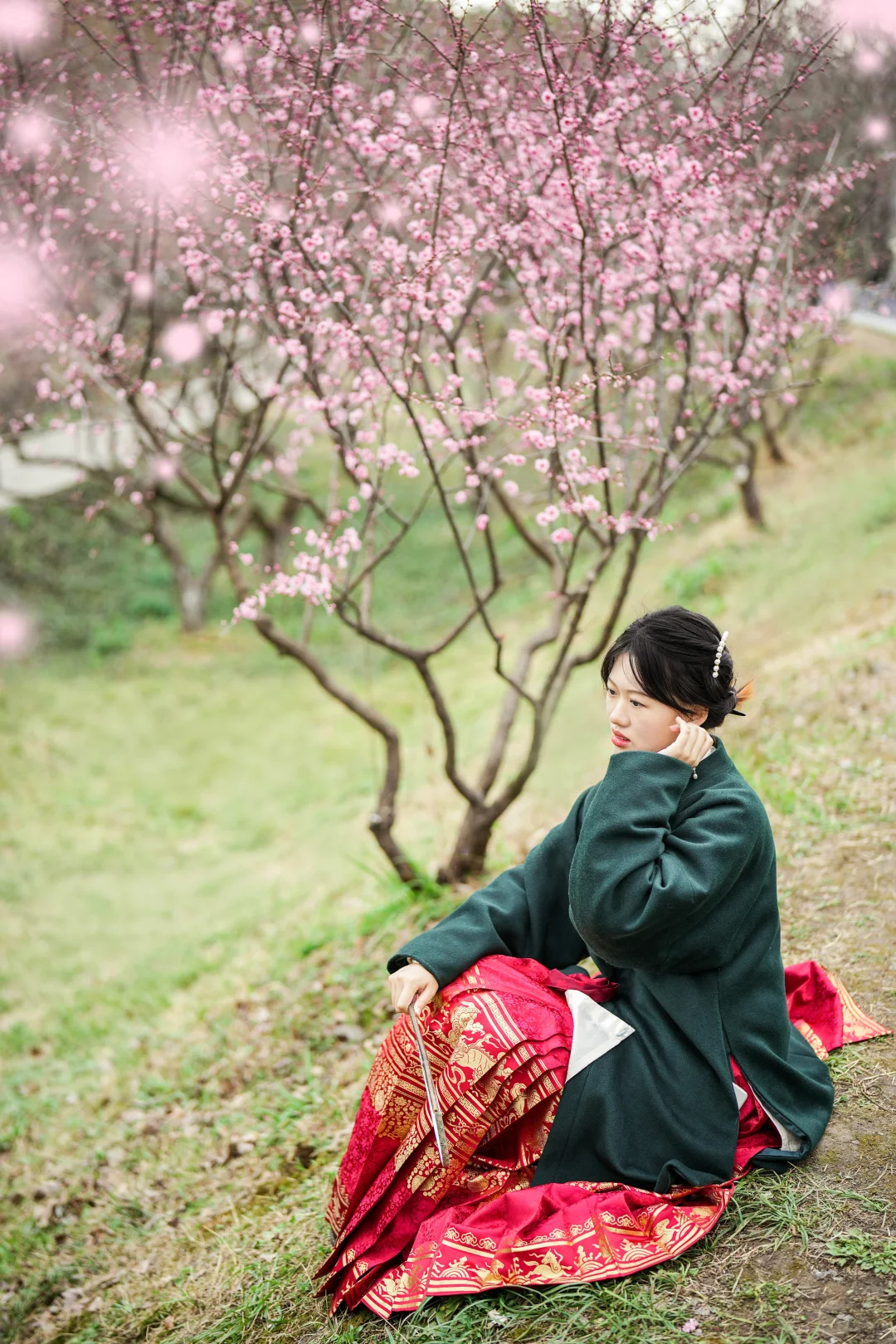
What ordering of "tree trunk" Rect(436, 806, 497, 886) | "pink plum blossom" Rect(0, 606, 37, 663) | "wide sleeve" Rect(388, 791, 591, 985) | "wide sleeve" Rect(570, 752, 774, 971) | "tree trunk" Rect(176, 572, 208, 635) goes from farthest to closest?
"tree trunk" Rect(176, 572, 208, 635)
"pink plum blossom" Rect(0, 606, 37, 663)
"tree trunk" Rect(436, 806, 497, 886)
"wide sleeve" Rect(388, 791, 591, 985)
"wide sleeve" Rect(570, 752, 774, 971)

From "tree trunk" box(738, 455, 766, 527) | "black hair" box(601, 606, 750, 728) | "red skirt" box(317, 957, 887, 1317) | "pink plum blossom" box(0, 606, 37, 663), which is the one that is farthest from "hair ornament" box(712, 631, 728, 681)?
"pink plum blossom" box(0, 606, 37, 663)

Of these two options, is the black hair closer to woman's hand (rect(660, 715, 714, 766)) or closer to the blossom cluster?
woman's hand (rect(660, 715, 714, 766))

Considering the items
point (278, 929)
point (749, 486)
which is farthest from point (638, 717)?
point (749, 486)

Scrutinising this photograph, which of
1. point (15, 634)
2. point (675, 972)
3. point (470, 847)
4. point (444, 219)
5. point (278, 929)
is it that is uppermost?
Answer: point (444, 219)

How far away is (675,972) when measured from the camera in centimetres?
251

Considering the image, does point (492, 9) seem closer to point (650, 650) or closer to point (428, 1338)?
point (650, 650)

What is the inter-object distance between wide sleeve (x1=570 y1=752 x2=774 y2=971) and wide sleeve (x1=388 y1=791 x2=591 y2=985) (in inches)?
11.7

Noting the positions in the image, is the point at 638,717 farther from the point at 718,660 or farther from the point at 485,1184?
the point at 485,1184

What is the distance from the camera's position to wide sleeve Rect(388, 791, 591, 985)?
2689mm

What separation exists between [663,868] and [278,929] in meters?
5.07

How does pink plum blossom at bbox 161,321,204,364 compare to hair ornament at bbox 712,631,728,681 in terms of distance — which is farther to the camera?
pink plum blossom at bbox 161,321,204,364

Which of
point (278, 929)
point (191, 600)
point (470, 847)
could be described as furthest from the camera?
point (191, 600)

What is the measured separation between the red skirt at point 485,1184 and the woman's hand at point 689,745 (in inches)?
25.9

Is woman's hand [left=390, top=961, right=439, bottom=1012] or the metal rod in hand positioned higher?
woman's hand [left=390, top=961, right=439, bottom=1012]
